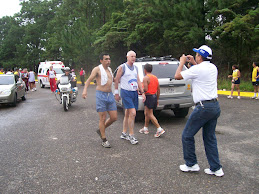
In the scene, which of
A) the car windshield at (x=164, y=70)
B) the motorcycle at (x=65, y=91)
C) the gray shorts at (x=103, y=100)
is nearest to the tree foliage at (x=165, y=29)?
the car windshield at (x=164, y=70)

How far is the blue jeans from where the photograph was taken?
376 cm

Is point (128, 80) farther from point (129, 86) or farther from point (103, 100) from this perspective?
point (103, 100)

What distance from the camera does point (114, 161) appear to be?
4.59m

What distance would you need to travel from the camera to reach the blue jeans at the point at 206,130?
3.76 m

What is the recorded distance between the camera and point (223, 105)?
416 inches

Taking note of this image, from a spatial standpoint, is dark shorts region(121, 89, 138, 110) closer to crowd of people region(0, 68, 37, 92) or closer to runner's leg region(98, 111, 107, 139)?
runner's leg region(98, 111, 107, 139)

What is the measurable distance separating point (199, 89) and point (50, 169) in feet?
9.05

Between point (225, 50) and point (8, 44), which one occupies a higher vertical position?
point (8, 44)

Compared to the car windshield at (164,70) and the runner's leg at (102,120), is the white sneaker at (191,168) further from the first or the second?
the car windshield at (164,70)

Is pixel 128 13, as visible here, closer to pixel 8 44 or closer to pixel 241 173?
pixel 241 173

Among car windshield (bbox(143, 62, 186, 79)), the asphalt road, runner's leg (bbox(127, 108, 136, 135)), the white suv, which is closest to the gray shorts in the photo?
runner's leg (bbox(127, 108, 136, 135))

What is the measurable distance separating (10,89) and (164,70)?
7705mm

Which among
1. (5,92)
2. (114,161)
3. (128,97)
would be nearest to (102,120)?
(128,97)

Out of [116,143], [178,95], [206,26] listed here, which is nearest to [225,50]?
[206,26]
